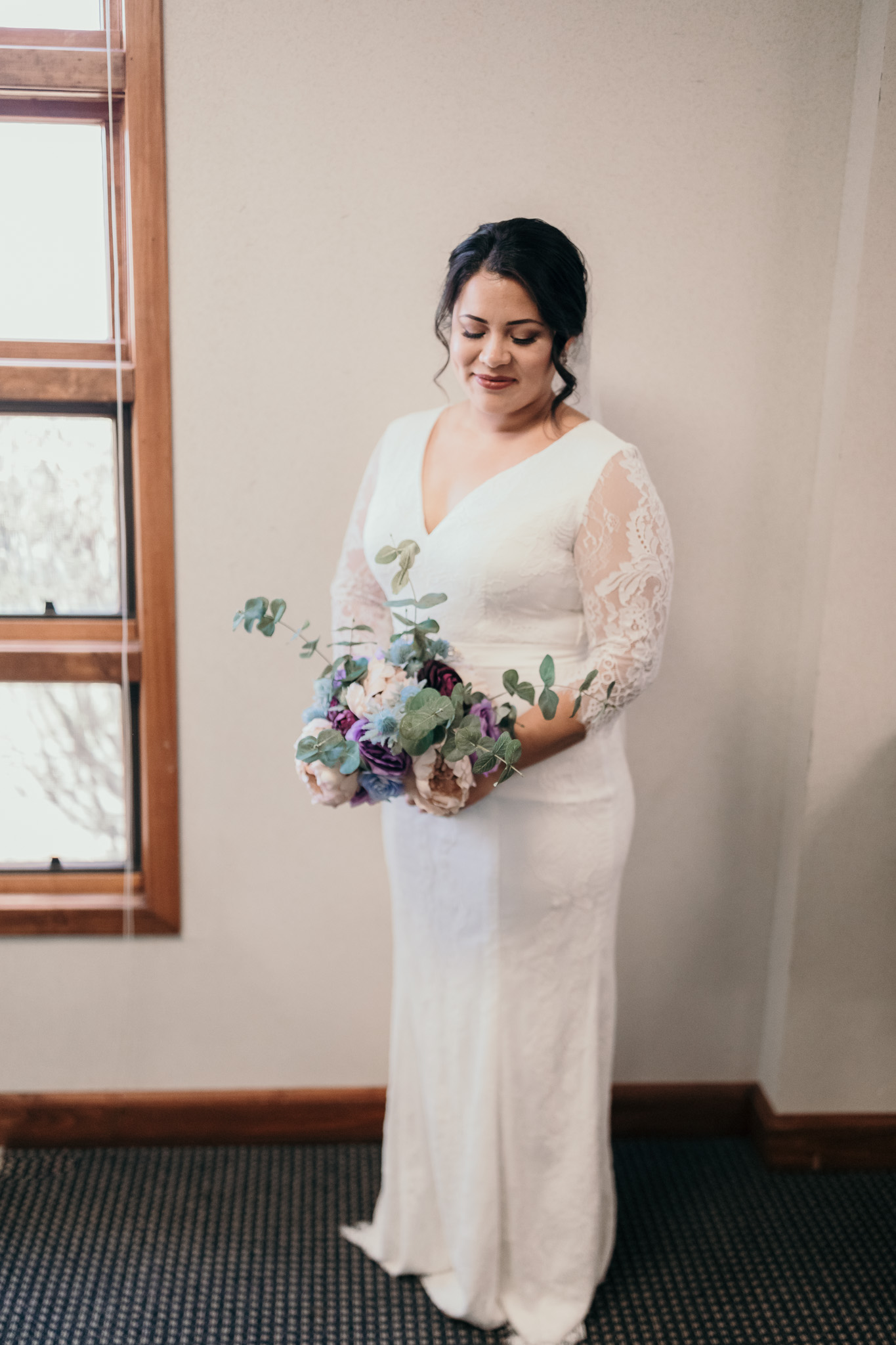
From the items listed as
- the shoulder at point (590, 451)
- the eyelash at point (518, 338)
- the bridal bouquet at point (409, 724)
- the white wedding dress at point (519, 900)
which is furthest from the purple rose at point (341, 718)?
the eyelash at point (518, 338)

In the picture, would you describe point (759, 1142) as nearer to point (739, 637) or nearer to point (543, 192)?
point (739, 637)

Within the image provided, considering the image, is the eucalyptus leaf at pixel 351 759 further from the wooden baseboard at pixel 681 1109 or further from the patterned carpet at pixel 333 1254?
the wooden baseboard at pixel 681 1109

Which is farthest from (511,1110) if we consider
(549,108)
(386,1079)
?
(549,108)

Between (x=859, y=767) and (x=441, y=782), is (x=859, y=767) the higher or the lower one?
the lower one

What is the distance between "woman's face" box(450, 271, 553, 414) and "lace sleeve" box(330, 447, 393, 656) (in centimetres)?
27

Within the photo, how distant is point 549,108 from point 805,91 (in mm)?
453

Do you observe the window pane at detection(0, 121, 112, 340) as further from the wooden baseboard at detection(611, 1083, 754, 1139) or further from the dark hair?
the wooden baseboard at detection(611, 1083, 754, 1139)

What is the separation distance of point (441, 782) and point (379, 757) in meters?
0.09

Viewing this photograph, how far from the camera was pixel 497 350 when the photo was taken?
1.43 m

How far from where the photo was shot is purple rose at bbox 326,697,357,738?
4.43ft

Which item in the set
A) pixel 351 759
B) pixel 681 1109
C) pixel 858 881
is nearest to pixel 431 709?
pixel 351 759

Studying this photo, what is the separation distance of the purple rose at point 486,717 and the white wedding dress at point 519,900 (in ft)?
0.43

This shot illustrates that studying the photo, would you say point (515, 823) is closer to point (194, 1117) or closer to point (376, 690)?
point (376, 690)

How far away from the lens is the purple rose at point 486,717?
1313mm
